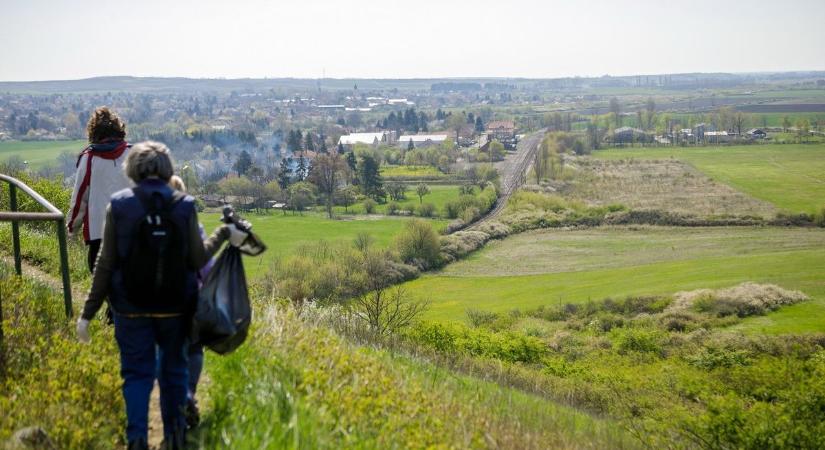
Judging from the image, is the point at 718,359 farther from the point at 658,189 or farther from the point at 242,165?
the point at 242,165

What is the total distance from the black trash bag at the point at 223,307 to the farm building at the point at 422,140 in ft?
377

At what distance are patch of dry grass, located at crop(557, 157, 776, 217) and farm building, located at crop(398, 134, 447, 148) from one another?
34.7 m

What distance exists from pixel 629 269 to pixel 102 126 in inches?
1713

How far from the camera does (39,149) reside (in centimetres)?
9075

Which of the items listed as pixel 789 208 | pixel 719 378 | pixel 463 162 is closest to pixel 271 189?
pixel 463 162

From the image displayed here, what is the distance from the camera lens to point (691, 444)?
471 inches

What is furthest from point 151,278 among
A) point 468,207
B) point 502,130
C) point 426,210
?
point 502,130

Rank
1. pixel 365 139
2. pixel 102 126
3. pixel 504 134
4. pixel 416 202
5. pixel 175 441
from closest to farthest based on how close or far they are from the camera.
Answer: pixel 175 441, pixel 102 126, pixel 416 202, pixel 504 134, pixel 365 139

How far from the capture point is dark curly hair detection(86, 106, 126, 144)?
5.16 meters

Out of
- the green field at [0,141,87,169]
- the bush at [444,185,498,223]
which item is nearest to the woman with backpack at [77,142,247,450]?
the bush at [444,185,498,223]

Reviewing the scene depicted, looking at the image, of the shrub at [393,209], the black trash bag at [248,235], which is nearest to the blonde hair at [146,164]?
the black trash bag at [248,235]

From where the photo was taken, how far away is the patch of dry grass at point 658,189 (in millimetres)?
62500

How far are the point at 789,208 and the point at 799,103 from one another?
120 meters

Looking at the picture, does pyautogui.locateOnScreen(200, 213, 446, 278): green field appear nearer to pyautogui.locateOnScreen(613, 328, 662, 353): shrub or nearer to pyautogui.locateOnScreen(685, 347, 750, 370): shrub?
pyautogui.locateOnScreen(613, 328, 662, 353): shrub
